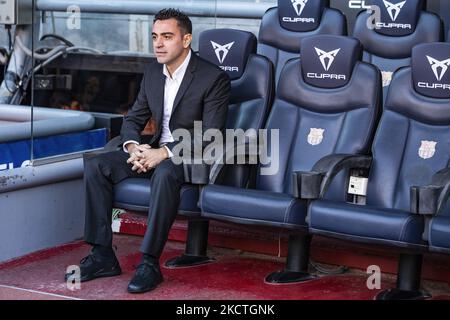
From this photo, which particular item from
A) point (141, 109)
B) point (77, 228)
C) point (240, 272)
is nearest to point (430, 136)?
point (240, 272)

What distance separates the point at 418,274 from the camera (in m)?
4.44

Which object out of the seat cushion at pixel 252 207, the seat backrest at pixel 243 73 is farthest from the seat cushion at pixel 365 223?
the seat backrest at pixel 243 73

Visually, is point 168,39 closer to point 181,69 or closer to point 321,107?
point 181,69

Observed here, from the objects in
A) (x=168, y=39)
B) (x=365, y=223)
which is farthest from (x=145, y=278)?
(x=168, y=39)

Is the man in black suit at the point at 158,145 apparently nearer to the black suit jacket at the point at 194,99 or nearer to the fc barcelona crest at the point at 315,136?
the black suit jacket at the point at 194,99

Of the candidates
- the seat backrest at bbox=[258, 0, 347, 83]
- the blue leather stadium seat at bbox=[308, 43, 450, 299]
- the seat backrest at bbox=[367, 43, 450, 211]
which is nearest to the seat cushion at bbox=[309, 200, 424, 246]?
the blue leather stadium seat at bbox=[308, 43, 450, 299]

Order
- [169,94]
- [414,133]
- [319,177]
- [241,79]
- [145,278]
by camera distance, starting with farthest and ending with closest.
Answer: [241,79], [169,94], [414,133], [145,278], [319,177]

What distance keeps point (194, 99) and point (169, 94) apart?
167 mm

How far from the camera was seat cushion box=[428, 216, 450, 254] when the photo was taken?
13.1 ft

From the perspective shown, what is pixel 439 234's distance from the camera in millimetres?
4020

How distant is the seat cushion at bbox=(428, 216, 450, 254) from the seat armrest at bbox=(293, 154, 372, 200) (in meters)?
0.55

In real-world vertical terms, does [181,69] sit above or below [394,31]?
below

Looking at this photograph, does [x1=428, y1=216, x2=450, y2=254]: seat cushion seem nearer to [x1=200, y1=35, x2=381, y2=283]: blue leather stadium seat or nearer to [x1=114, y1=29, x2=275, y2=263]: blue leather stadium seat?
[x1=200, y1=35, x2=381, y2=283]: blue leather stadium seat
